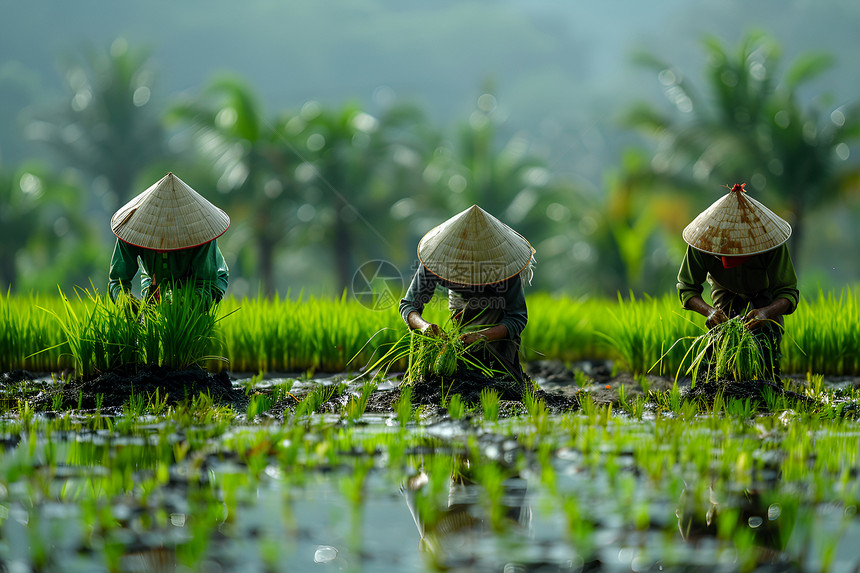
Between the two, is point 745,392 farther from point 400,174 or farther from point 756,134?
point 400,174

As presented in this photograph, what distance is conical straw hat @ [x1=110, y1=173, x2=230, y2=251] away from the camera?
180 inches

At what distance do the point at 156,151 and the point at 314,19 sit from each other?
74.0 m

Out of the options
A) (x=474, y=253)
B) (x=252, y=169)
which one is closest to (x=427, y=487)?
(x=474, y=253)

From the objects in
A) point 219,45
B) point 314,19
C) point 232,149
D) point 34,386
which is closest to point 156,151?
point 232,149

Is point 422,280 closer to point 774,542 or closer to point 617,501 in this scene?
point 617,501

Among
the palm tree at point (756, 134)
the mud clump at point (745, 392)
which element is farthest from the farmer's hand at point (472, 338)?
the palm tree at point (756, 134)

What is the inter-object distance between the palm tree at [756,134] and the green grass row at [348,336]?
43.2 feet

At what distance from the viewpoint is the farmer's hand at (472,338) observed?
4426 mm

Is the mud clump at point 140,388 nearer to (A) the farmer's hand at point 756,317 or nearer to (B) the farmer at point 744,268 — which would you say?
(B) the farmer at point 744,268

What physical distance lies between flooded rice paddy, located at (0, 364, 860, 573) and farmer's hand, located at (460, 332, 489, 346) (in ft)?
1.21

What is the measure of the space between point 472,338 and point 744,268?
1523mm

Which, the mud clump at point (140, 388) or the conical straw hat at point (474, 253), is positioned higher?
the conical straw hat at point (474, 253)

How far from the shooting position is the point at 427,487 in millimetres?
2967

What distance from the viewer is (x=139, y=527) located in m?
2.55
